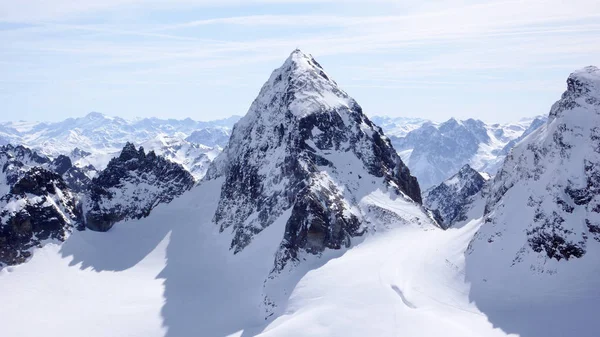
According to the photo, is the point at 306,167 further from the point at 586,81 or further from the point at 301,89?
the point at 586,81

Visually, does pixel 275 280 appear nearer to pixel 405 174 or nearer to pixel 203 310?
pixel 203 310

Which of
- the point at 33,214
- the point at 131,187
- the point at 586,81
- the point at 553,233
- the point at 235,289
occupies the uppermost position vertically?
the point at 586,81

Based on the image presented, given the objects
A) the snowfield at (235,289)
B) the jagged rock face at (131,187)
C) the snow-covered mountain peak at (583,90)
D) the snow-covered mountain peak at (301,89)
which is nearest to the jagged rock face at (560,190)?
the snow-covered mountain peak at (583,90)

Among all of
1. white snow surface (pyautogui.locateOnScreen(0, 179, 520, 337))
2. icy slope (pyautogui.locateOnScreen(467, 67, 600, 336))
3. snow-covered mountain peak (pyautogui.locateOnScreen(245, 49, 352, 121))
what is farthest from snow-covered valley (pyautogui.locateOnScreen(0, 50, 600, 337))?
snow-covered mountain peak (pyautogui.locateOnScreen(245, 49, 352, 121))

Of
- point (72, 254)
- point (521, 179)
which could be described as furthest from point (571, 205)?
point (72, 254)

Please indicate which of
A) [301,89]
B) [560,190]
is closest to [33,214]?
[301,89]

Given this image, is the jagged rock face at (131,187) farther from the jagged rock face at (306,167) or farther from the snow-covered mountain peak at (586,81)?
the snow-covered mountain peak at (586,81)
